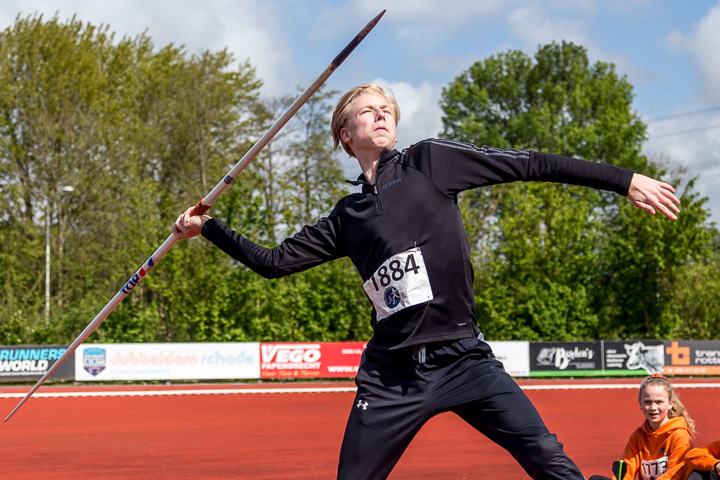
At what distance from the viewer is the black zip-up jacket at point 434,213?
11.7 ft

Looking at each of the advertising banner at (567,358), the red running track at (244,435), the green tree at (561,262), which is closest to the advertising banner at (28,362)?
the red running track at (244,435)

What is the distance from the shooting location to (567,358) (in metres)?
27.6

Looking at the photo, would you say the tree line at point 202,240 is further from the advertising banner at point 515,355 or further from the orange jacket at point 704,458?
the orange jacket at point 704,458

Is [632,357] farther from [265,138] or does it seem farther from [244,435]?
[265,138]

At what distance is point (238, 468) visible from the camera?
9469 millimetres

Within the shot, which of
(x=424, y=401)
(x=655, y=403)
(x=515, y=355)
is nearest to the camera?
(x=424, y=401)

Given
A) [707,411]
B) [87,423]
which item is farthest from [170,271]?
[707,411]

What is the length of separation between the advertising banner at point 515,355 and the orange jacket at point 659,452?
20.6 meters

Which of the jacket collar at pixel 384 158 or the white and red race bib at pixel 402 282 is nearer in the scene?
the white and red race bib at pixel 402 282

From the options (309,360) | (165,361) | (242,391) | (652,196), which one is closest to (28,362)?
(165,361)

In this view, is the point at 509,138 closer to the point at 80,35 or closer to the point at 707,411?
the point at 80,35

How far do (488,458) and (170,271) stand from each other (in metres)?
24.0

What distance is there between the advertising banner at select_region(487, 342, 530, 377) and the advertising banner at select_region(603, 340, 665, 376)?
283cm

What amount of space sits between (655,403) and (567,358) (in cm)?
2232
